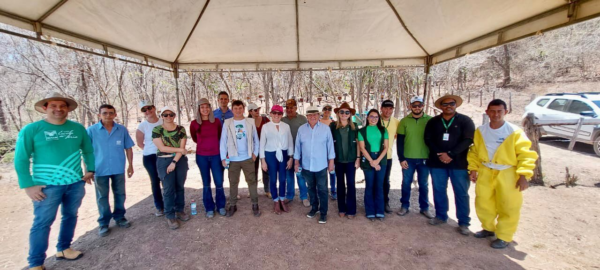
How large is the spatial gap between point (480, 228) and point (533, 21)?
271 cm

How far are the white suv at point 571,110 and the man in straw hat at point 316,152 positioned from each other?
715cm

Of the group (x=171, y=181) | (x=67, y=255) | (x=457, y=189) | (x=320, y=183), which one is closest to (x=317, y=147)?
(x=320, y=183)

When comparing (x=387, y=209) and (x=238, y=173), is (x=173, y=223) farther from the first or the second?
(x=387, y=209)

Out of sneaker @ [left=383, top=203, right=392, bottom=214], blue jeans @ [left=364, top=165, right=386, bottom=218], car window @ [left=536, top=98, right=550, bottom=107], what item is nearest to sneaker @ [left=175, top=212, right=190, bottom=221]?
blue jeans @ [left=364, top=165, right=386, bottom=218]

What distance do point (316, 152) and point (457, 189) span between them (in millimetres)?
2007

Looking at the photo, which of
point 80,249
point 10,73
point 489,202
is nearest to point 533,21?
point 489,202

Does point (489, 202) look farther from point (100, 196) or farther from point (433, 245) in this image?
point (100, 196)

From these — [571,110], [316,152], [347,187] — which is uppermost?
[571,110]

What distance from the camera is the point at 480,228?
352cm

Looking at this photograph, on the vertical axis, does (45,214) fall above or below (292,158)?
below

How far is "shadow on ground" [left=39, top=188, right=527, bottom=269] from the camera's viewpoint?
282cm

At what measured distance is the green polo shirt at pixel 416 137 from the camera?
3656 mm

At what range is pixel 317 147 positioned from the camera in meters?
3.60

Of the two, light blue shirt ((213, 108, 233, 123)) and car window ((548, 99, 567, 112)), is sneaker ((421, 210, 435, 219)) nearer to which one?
light blue shirt ((213, 108, 233, 123))
